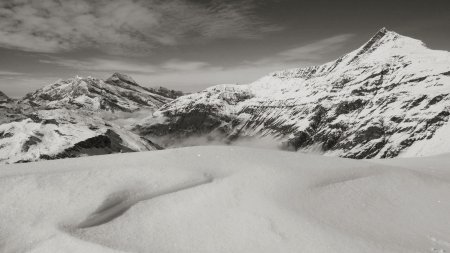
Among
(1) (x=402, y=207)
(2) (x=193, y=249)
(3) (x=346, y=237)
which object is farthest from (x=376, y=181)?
(2) (x=193, y=249)

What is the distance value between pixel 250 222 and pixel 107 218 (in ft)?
12.6

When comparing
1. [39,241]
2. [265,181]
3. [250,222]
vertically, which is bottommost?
[39,241]

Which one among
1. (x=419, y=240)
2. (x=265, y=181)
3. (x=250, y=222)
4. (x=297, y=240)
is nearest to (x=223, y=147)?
(x=265, y=181)

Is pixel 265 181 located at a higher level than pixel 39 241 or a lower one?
higher

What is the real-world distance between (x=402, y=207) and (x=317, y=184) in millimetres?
2741

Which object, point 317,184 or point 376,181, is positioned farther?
point 376,181

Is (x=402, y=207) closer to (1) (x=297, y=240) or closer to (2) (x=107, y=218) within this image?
(1) (x=297, y=240)

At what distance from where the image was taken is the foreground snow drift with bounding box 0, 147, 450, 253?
9.45 metres

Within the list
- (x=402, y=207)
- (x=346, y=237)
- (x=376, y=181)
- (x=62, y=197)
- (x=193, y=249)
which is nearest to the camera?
(x=193, y=249)

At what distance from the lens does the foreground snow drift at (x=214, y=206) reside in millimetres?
9453

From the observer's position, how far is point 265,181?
1259 cm

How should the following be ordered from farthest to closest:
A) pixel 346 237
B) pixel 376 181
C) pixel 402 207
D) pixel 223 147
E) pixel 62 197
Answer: pixel 223 147 → pixel 376 181 → pixel 402 207 → pixel 62 197 → pixel 346 237

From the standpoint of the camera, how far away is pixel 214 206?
431 inches

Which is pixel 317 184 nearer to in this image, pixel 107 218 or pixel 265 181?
pixel 265 181
